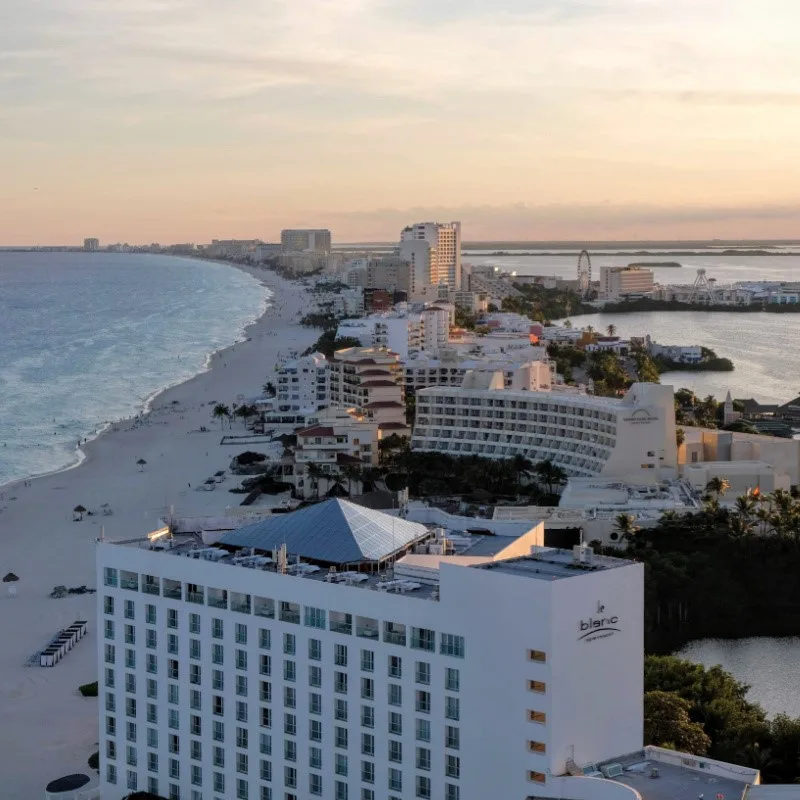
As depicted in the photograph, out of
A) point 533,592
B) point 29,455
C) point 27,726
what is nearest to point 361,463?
point 29,455

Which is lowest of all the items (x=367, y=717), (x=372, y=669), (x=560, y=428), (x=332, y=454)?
(x=332, y=454)

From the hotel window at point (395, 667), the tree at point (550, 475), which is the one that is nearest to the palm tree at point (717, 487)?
the tree at point (550, 475)

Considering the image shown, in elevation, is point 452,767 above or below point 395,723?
below

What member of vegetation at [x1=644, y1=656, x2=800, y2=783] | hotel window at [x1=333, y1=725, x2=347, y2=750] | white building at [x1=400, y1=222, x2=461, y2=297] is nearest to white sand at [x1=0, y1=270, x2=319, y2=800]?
hotel window at [x1=333, y1=725, x2=347, y2=750]

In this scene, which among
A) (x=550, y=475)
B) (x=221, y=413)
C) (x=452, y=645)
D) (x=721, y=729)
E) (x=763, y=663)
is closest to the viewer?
(x=452, y=645)

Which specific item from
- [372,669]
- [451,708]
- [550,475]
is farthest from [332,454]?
[451,708]

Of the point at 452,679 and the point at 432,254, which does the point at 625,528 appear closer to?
the point at 452,679

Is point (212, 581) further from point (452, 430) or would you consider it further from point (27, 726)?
point (452, 430)
